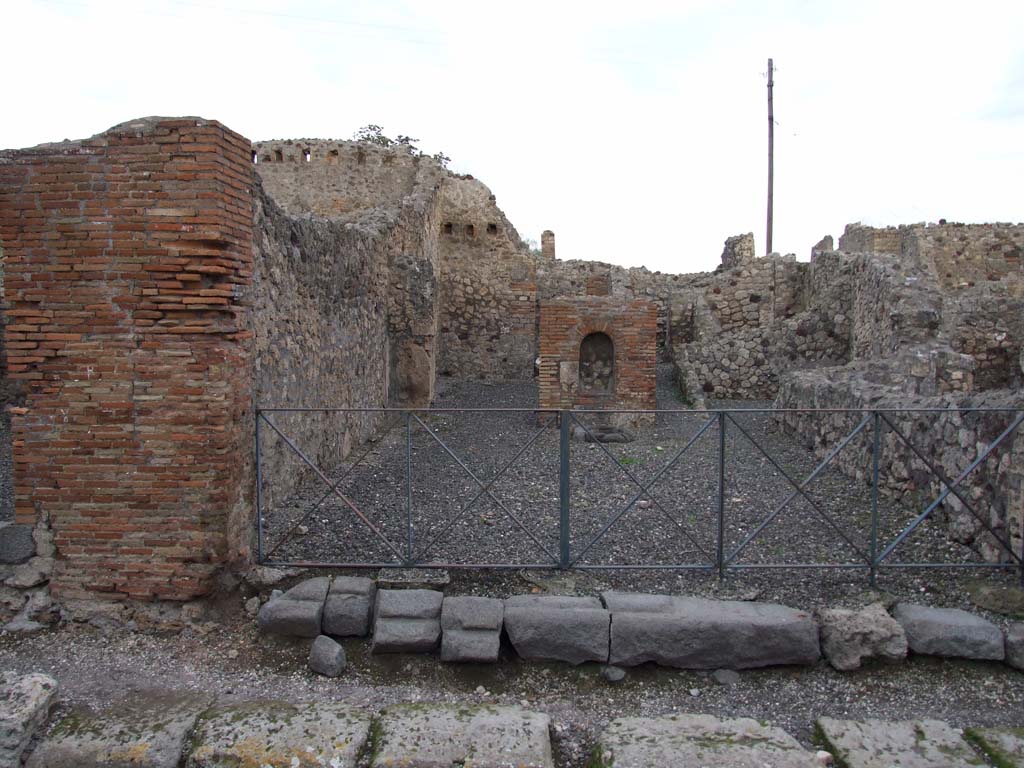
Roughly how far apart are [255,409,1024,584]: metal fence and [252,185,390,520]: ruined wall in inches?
5.9

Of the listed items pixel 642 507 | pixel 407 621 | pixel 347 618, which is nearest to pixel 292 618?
pixel 347 618

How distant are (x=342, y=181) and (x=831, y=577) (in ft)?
52.5

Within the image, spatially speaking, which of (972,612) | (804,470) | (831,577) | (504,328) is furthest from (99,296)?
(504,328)

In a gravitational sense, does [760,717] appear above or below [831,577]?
below

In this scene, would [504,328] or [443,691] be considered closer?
[443,691]

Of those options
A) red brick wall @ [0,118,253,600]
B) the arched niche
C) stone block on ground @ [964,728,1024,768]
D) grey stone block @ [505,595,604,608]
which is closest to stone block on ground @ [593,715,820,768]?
grey stone block @ [505,595,604,608]

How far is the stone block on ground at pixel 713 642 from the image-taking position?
163 inches

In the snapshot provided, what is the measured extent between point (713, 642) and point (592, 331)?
750 centimetres

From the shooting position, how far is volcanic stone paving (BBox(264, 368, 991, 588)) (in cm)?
528

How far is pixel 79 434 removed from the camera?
4406mm

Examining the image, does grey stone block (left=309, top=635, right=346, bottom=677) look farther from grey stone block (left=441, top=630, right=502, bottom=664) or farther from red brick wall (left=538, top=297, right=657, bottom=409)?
red brick wall (left=538, top=297, right=657, bottom=409)

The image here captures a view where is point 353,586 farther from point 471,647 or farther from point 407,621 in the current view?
point 471,647

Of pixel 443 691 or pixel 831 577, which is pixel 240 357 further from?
pixel 831 577

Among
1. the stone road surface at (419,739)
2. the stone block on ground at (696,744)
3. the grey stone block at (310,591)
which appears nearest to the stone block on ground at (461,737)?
the stone road surface at (419,739)
